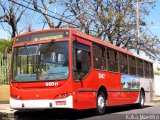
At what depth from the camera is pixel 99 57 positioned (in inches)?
619

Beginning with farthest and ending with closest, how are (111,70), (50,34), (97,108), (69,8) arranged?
(69,8), (111,70), (97,108), (50,34)

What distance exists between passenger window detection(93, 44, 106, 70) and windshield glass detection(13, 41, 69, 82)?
215 cm

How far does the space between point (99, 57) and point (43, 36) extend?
2.77 metres

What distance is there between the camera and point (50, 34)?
45.7 ft

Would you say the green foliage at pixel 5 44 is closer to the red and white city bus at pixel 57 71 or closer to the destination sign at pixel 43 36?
the red and white city bus at pixel 57 71

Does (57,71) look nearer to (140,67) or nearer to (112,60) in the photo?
(112,60)

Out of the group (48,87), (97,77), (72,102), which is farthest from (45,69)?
(97,77)

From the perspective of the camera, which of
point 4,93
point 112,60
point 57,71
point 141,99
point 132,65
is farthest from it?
point 141,99

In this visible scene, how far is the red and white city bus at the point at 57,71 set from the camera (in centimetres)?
1308

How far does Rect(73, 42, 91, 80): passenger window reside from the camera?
13469mm

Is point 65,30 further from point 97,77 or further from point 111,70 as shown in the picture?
point 111,70

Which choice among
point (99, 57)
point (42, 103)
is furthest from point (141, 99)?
point (42, 103)

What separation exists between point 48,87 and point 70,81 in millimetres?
763

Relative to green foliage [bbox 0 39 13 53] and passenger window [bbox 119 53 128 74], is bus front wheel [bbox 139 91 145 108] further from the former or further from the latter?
green foliage [bbox 0 39 13 53]
